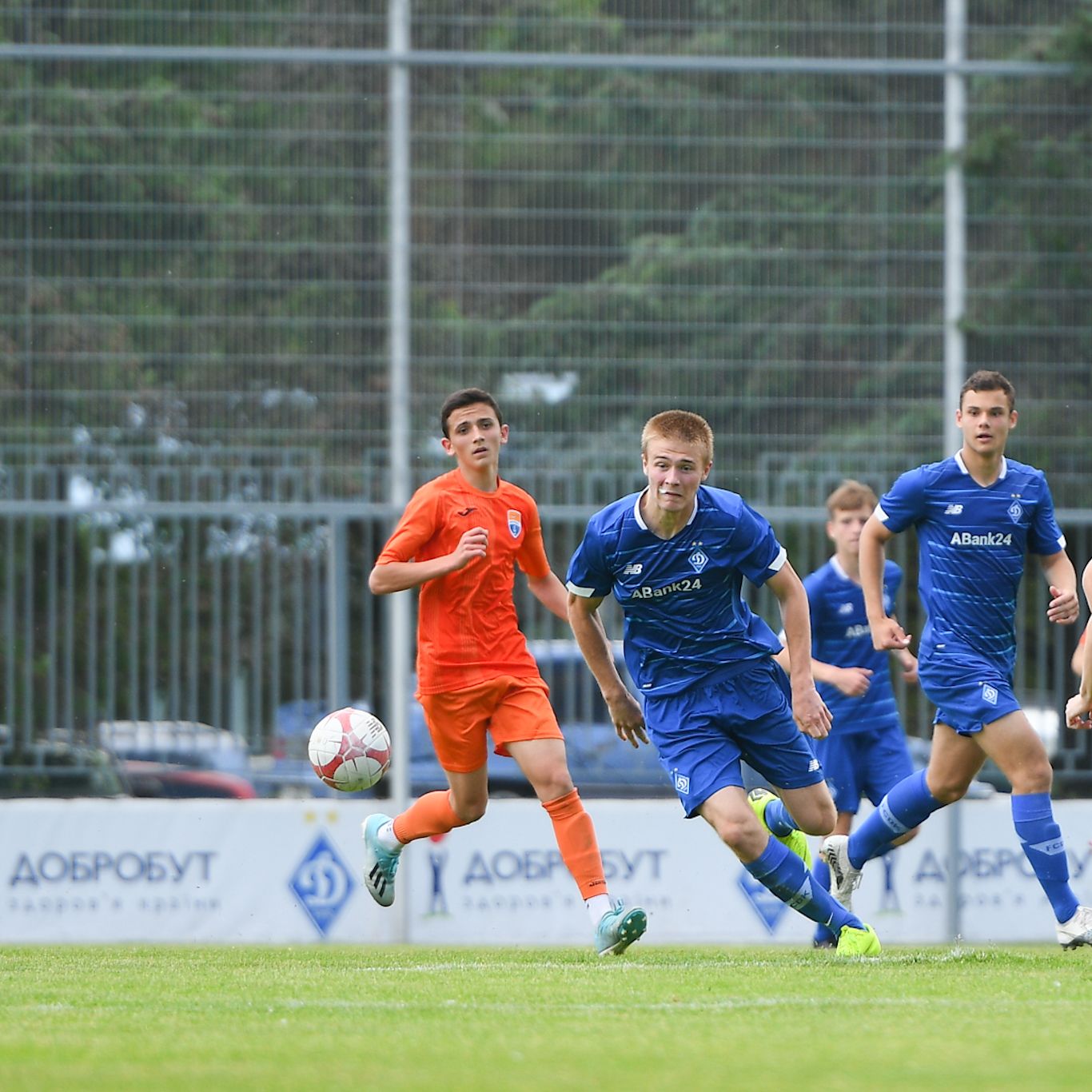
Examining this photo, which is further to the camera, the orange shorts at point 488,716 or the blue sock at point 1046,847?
the orange shorts at point 488,716

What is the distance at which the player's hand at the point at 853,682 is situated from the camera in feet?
28.5

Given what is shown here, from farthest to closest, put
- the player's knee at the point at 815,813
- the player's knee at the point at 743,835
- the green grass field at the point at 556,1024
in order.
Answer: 1. the player's knee at the point at 815,813
2. the player's knee at the point at 743,835
3. the green grass field at the point at 556,1024

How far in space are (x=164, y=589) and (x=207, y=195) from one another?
8.26 feet

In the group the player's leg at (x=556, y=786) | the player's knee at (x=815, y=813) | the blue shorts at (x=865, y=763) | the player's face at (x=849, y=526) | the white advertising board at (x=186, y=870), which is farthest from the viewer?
the white advertising board at (x=186, y=870)

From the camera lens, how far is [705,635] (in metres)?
7.15

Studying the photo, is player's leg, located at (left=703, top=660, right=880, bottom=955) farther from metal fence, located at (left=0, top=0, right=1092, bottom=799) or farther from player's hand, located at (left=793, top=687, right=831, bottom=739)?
metal fence, located at (left=0, top=0, right=1092, bottom=799)

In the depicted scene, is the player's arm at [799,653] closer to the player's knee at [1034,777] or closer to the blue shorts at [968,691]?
the blue shorts at [968,691]

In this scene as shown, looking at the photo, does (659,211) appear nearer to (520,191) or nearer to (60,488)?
(520,191)

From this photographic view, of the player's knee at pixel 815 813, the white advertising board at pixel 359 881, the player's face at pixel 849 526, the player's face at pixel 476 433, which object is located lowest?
the white advertising board at pixel 359 881

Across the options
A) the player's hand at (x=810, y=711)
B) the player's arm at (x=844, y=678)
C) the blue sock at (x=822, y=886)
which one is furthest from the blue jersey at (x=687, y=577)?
A: the player's arm at (x=844, y=678)

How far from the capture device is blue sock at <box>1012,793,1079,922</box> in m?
7.38

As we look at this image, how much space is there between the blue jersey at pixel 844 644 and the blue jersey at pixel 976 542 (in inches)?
61.2

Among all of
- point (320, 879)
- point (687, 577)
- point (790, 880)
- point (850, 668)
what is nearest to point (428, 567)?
point (687, 577)

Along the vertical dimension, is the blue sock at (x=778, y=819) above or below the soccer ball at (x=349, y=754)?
below
